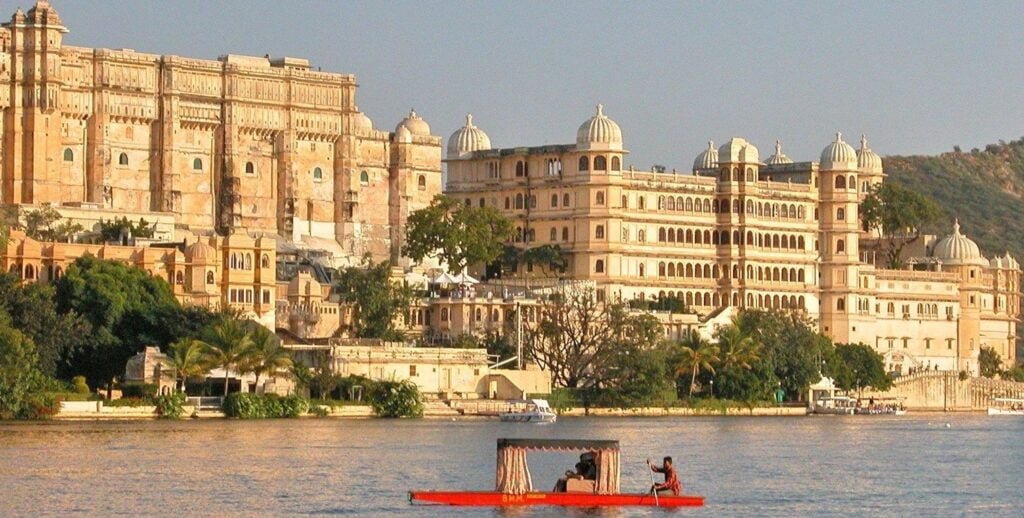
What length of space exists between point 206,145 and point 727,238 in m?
36.5

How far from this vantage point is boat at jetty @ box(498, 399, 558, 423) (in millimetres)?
119375

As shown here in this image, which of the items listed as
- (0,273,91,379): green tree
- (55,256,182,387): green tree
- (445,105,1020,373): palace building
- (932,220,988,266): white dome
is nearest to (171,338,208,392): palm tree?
(55,256,182,387): green tree

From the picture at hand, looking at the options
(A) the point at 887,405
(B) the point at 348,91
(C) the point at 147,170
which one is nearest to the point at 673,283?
(A) the point at 887,405

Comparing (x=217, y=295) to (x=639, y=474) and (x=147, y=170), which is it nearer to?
(x=147, y=170)

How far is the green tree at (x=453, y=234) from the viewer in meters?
145

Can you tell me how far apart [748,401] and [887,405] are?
1726 centimetres

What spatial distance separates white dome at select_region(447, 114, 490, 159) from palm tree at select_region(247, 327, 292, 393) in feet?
152

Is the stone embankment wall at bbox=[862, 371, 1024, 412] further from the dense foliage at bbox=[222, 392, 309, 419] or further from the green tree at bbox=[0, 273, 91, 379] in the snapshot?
the green tree at bbox=[0, 273, 91, 379]

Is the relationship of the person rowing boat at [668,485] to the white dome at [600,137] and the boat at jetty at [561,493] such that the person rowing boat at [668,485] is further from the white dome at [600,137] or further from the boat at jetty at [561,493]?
the white dome at [600,137]

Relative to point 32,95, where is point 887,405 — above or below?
below

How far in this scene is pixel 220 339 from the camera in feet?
375

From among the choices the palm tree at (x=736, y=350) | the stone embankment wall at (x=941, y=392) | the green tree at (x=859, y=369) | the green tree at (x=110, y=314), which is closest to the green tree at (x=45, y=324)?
the green tree at (x=110, y=314)

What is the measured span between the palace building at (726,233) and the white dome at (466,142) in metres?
0.06

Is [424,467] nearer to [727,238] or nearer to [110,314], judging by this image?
[110,314]
